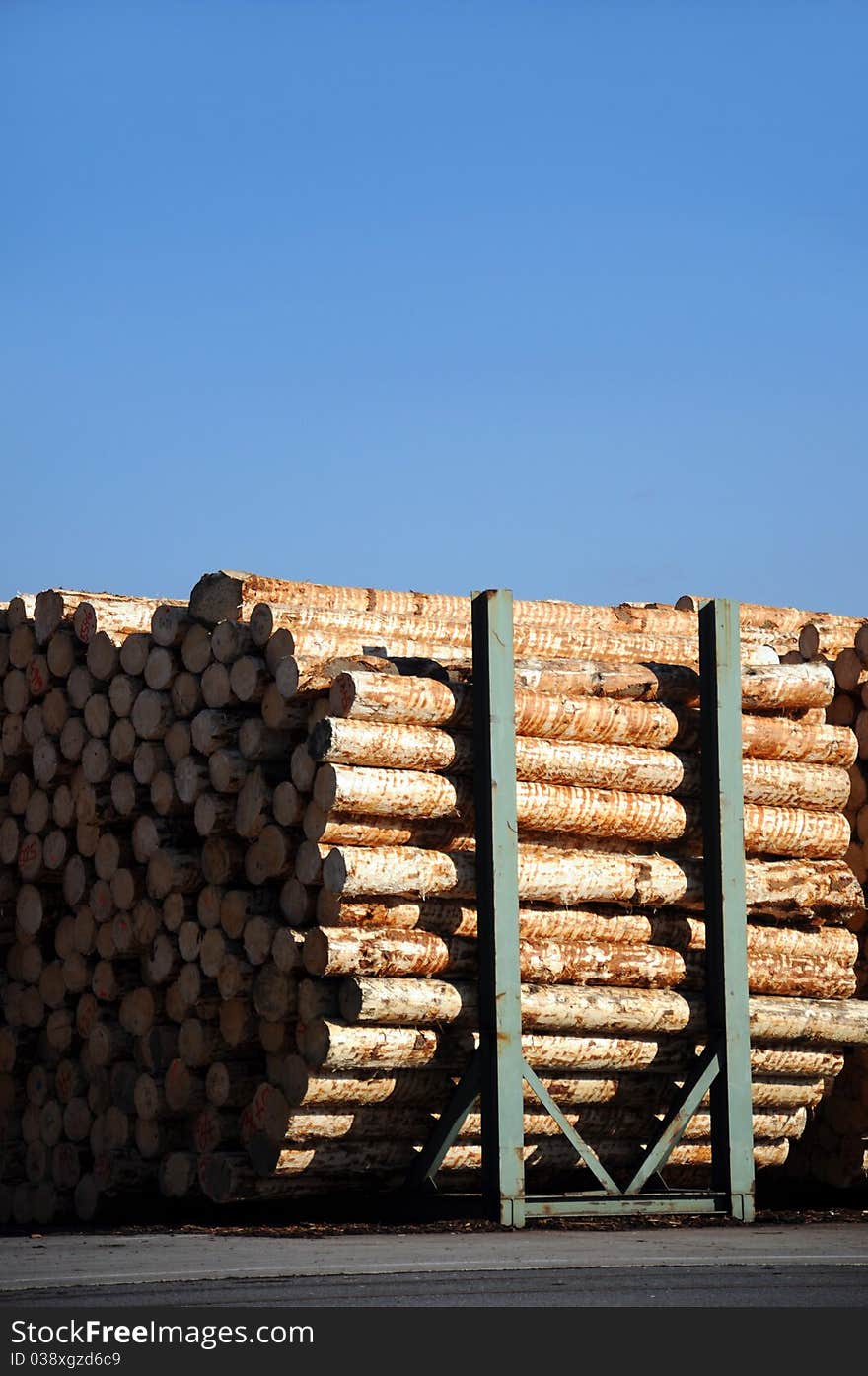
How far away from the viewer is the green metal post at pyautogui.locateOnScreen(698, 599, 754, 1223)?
11766mm

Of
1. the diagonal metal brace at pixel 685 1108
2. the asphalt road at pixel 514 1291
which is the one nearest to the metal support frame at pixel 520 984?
the diagonal metal brace at pixel 685 1108

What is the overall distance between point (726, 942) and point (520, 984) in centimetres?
145

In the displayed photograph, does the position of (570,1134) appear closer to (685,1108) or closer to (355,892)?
(685,1108)

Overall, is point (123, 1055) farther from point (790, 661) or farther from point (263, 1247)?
point (790, 661)

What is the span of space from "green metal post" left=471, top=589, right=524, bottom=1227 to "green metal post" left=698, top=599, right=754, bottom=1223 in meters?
1.36

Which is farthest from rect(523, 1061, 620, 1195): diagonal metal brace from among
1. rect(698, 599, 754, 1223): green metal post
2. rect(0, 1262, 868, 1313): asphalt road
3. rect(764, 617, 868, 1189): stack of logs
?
rect(764, 617, 868, 1189): stack of logs

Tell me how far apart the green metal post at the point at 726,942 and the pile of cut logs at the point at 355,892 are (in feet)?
0.92

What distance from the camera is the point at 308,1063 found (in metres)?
11.1

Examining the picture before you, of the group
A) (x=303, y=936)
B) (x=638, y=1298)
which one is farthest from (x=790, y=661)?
(x=638, y=1298)

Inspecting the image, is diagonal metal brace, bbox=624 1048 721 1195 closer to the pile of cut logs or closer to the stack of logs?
the pile of cut logs

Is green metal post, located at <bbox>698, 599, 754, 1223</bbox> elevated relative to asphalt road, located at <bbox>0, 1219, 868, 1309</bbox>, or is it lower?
elevated

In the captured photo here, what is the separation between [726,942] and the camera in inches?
464

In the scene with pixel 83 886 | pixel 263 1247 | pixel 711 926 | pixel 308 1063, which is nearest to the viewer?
pixel 263 1247

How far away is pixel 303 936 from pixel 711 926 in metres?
2.54
